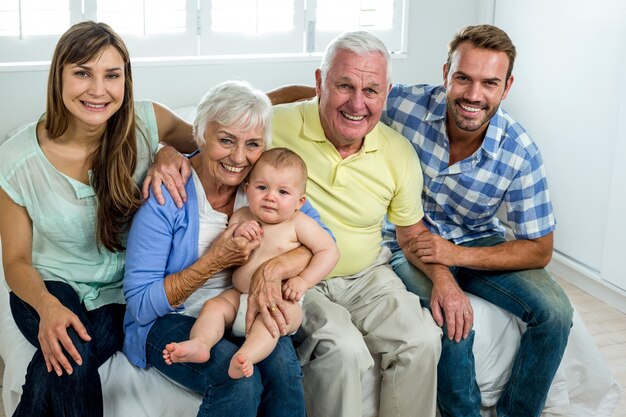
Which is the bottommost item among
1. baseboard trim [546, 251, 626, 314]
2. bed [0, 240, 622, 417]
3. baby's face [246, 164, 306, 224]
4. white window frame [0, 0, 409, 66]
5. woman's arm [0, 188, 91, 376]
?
baseboard trim [546, 251, 626, 314]

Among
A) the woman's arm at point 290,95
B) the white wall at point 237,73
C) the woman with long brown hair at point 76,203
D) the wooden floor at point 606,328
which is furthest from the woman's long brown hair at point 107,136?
the white wall at point 237,73

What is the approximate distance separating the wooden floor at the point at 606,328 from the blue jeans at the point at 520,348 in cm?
48

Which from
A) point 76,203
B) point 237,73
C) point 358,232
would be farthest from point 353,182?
point 237,73

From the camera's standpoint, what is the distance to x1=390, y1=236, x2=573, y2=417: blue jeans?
6.89 feet

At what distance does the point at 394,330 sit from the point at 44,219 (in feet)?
2.86

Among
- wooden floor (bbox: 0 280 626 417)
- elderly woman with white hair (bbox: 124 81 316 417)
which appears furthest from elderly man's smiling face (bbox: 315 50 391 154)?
wooden floor (bbox: 0 280 626 417)

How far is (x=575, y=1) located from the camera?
3.36 metres

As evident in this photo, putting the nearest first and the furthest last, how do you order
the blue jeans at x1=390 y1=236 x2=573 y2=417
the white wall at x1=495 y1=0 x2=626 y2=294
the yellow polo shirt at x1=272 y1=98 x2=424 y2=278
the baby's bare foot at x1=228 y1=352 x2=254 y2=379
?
the baby's bare foot at x1=228 y1=352 x2=254 y2=379, the blue jeans at x1=390 y1=236 x2=573 y2=417, the yellow polo shirt at x1=272 y1=98 x2=424 y2=278, the white wall at x1=495 y1=0 x2=626 y2=294

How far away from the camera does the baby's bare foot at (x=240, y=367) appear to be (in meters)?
1.75

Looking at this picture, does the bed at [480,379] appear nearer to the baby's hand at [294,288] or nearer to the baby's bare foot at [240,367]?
the baby's bare foot at [240,367]

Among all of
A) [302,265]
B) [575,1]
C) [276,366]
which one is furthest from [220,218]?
[575,1]

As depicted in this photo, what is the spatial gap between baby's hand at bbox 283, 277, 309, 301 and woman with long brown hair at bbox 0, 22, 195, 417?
407 millimetres

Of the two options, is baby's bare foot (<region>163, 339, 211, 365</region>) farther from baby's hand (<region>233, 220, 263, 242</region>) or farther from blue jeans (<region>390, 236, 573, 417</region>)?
blue jeans (<region>390, 236, 573, 417</region>)

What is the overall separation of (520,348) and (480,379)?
134mm
